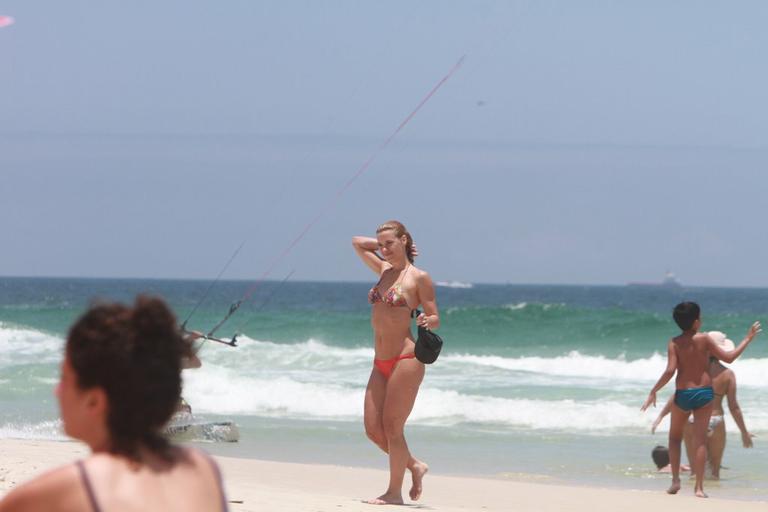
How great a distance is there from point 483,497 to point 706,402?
152 cm

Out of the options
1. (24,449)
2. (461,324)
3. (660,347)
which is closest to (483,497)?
(24,449)

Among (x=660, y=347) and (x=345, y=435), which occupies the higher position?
(x=660, y=347)

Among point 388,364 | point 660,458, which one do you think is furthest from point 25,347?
point 388,364

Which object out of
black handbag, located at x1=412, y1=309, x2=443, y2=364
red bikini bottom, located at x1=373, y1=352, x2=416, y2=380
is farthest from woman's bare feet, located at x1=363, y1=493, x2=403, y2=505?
black handbag, located at x1=412, y1=309, x2=443, y2=364

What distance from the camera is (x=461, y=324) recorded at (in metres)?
39.1

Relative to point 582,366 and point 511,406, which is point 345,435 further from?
point 582,366

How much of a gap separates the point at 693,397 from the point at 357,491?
2195mm

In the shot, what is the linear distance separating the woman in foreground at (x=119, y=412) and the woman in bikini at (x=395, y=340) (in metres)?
4.97

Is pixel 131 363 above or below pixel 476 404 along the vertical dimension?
below

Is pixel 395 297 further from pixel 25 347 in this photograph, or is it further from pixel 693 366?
pixel 25 347

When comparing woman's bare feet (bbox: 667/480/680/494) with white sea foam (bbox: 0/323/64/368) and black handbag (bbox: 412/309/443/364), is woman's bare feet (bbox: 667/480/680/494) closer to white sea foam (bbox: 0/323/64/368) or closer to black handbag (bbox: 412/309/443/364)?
black handbag (bbox: 412/309/443/364)

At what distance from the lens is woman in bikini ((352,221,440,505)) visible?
7094 mm

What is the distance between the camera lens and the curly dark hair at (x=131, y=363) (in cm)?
199

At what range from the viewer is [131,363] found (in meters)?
1.98
